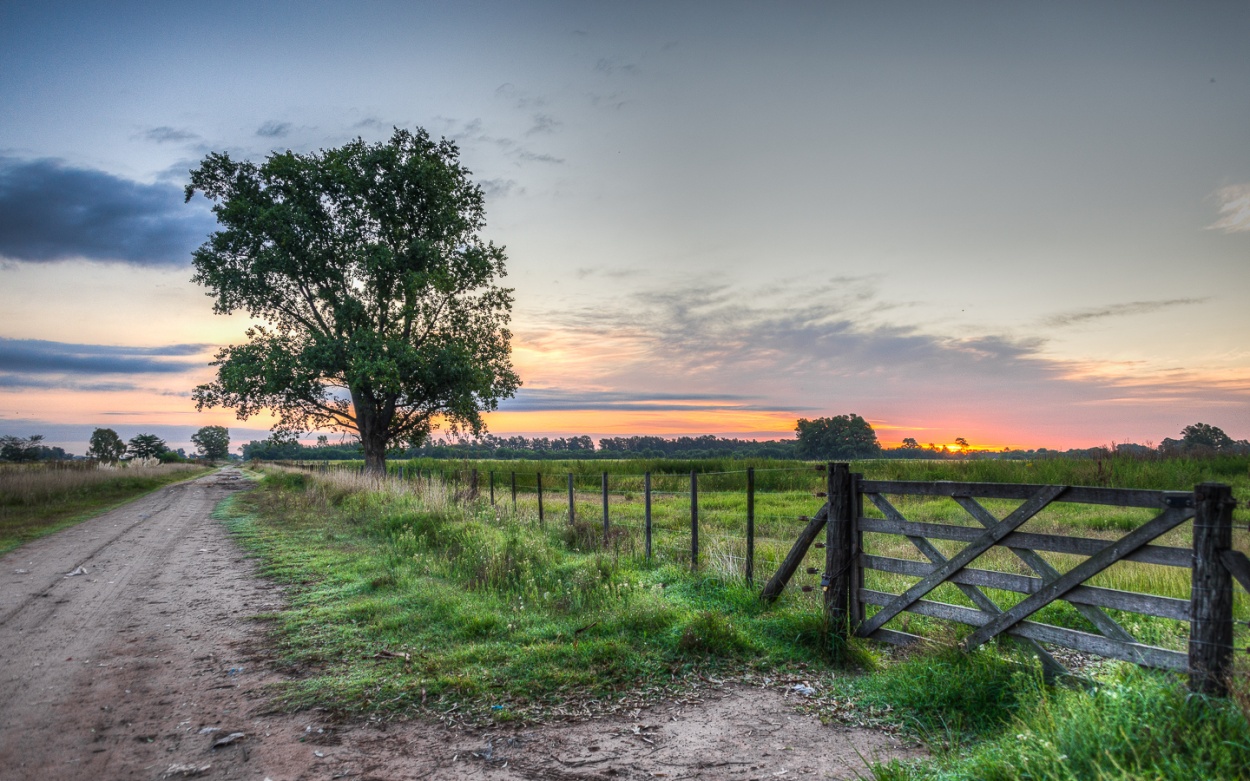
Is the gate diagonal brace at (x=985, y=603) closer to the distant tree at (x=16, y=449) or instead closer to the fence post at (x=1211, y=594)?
the fence post at (x=1211, y=594)

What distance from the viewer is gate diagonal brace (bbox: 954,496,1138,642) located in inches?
197

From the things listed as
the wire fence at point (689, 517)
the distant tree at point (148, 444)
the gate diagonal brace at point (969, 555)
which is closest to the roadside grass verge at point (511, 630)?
the gate diagonal brace at point (969, 555)

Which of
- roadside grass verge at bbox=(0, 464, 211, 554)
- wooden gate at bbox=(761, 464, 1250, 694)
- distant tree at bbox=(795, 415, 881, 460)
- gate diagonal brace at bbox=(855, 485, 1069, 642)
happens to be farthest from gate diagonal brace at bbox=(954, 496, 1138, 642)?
distant tree at bbox=(795, 415, 881, 460)

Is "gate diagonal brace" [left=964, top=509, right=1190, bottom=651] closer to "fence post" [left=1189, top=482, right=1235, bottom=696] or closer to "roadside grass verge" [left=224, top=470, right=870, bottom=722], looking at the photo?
"fence post" [left=1189, top=482, right=1235, bottom=696]

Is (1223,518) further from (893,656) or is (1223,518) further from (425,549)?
(425,549)

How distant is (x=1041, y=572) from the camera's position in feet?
17.8

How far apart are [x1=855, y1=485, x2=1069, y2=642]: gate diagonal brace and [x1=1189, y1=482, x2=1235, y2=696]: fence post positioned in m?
0.98

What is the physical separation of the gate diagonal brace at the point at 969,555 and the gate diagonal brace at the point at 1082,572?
11 centimetres

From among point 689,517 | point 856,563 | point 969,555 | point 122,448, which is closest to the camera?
point 969,555

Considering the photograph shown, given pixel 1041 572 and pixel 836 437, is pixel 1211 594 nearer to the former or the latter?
pixel 1041 572

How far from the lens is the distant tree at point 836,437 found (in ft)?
242

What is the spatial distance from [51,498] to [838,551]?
30414mm

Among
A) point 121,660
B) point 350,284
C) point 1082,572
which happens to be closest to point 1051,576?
point 1082,572

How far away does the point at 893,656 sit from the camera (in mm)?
6781
